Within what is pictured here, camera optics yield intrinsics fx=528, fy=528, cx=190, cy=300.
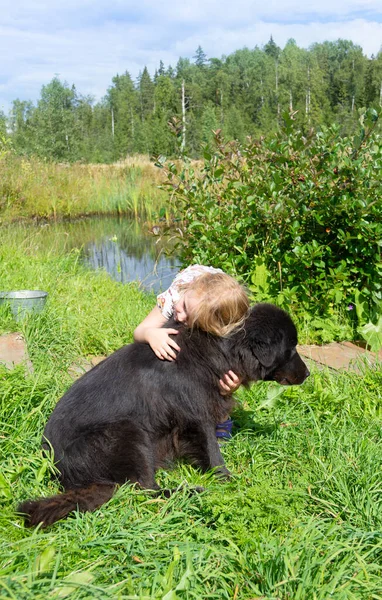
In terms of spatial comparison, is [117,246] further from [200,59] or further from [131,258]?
[200,59]

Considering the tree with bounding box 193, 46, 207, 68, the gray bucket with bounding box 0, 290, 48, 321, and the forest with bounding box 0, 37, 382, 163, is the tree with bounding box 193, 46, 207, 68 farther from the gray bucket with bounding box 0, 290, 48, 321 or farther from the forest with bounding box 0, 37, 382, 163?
the gray bucket with bounding box 0, 290, 48, 321

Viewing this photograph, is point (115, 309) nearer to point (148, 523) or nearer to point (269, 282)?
point (269, 282)

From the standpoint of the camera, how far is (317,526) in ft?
7.95

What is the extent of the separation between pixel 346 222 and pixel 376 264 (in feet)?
1.60

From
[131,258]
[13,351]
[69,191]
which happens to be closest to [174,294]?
[13,351]

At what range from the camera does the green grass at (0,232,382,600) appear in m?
1.96

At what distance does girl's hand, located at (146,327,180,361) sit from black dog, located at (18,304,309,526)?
4cm

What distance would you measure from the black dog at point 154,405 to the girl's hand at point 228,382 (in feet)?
0.11

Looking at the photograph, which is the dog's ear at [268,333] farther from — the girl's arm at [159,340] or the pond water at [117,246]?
the pond water at [117,246]

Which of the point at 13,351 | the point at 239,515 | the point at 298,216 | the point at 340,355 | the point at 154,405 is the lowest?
the point at 340,355

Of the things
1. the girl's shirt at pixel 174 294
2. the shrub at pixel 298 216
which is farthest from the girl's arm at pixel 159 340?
the shrub at pixel 298 216

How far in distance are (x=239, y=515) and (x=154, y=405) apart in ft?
2.57

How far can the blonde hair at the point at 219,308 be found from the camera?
119 inches

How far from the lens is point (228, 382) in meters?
3.07
